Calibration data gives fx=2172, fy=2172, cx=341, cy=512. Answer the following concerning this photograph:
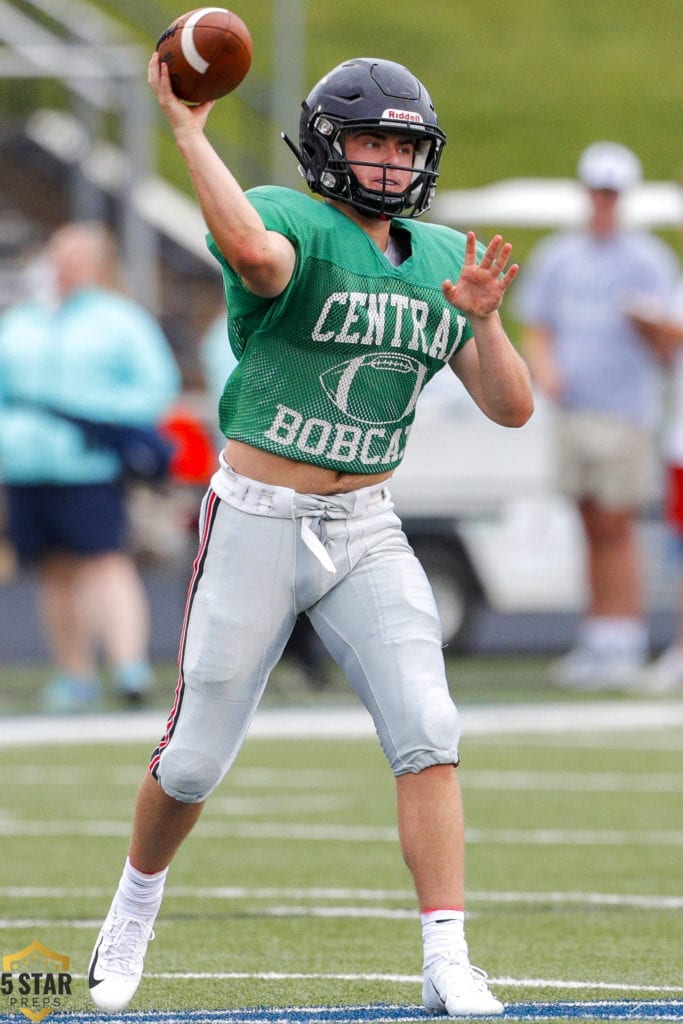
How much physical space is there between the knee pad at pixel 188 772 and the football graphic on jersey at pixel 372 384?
816 mm

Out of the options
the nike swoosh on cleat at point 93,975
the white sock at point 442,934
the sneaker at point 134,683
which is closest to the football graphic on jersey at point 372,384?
the white sock at point 442,934

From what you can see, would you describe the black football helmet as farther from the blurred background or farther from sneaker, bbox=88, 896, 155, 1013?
the blurred background

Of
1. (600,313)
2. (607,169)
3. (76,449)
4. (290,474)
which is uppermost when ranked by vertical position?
(607,169)

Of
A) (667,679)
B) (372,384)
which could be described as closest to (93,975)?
(372,384)

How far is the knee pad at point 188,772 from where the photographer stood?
471 centimetres

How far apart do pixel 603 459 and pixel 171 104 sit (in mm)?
7529

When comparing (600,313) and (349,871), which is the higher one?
(600,313)

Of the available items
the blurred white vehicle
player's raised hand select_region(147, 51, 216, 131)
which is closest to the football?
player's raised hand select_region(147, 51, 216, 131)

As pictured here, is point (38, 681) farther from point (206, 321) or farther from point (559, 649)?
point (206, 321)

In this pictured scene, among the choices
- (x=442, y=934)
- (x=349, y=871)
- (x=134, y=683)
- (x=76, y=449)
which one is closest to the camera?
(x=442, y=934)

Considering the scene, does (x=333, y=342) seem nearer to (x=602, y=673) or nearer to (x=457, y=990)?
(x=457, y=990)

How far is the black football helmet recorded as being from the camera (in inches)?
186

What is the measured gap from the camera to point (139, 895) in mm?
4891

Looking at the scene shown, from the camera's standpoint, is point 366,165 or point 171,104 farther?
point 366,165
